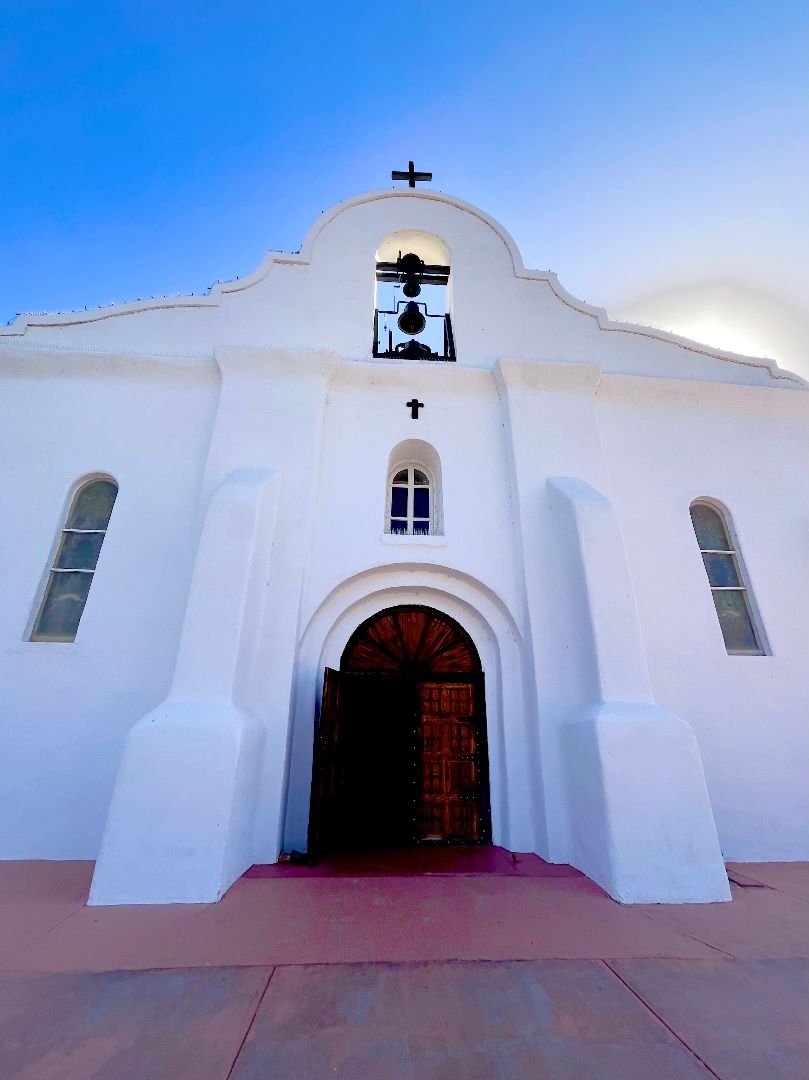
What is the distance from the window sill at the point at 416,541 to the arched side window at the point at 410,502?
0.60m

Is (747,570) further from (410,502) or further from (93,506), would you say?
(93,506)

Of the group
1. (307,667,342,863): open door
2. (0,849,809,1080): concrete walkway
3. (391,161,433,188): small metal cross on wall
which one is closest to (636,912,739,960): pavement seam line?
(0,849,809,1080): concrete walkway

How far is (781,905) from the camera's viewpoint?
13.4 feet

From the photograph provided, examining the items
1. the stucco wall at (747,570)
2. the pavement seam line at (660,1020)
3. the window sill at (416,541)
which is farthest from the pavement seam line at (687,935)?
the window sill at (416,541)

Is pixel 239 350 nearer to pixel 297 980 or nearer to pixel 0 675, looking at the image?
pixel 0 675

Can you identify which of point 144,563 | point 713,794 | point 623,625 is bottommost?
point 713,794

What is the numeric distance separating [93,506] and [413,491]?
433 cm

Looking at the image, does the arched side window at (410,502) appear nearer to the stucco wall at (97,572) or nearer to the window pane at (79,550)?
the stucco wall at (97,572)

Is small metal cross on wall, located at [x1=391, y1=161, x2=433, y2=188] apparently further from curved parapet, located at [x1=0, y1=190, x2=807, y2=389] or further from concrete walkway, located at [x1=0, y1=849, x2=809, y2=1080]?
concrete walkway, located at [x1=0, y1=849, x2=809, y2=1080]

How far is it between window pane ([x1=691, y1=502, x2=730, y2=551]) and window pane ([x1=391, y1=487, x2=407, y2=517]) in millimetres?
4083

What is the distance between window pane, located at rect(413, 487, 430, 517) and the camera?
7.18m

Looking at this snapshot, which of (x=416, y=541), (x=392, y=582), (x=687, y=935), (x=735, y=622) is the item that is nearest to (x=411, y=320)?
(x=416, y=541)

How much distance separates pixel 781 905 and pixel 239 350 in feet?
26.4

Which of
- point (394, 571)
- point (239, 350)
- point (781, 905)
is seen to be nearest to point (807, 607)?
point (781, 905)
